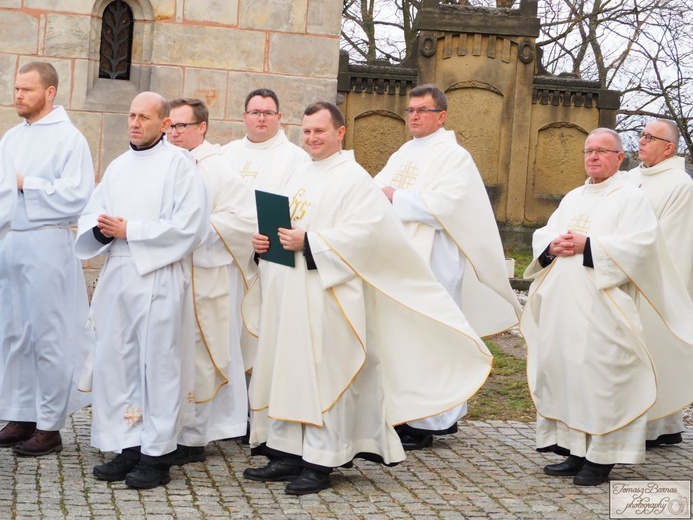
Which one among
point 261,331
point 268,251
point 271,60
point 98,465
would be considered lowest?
point 98,465

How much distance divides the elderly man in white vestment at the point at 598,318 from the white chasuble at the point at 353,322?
579 mm

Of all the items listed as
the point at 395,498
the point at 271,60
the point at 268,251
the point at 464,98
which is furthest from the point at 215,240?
the point at 464,98

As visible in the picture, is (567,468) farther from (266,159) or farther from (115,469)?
(266,159)

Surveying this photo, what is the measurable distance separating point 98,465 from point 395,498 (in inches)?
62.3

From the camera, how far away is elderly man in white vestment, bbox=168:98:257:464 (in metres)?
6.93

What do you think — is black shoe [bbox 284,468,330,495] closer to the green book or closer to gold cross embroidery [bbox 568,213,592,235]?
the green book

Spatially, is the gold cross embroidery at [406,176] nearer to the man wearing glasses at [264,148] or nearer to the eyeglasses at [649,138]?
the man wearing glasses at [264,148]

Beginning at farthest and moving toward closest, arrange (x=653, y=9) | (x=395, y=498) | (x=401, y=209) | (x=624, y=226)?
(x=653, y=9) < (x=401, y=209) < (x=624, y=226) < (x=395, y=498)

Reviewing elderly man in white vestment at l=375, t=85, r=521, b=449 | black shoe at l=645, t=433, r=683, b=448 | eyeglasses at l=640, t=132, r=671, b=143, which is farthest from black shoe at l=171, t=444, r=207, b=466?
eyeglasses at l=640, t=132, r=671, b=143

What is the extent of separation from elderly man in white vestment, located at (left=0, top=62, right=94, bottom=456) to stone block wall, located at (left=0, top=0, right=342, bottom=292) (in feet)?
15.4

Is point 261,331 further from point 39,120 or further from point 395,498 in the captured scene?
point 39,120

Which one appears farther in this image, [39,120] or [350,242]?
[39,120]

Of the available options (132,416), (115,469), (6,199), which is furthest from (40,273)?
(115,469)

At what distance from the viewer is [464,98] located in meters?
21.4
